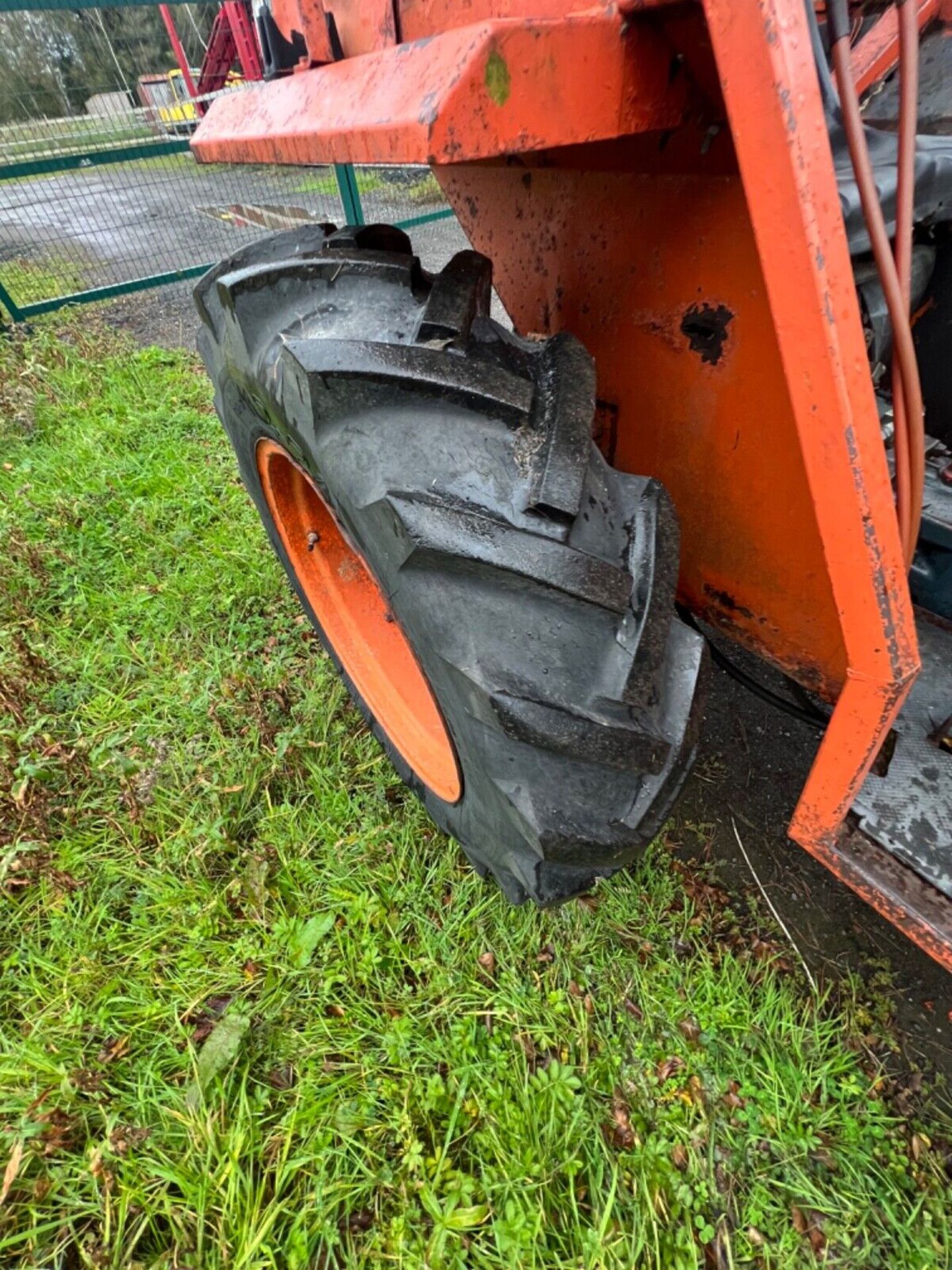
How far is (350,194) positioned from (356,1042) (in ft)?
14.7

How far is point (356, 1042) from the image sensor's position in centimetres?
122

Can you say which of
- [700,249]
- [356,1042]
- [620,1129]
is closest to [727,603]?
[700,249]

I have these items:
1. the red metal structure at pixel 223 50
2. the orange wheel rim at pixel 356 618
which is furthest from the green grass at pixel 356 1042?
the red metal structure at pixel 223 50

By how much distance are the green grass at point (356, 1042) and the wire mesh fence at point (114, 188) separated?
11.2 feet

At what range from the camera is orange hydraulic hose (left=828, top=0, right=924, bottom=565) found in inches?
21.6

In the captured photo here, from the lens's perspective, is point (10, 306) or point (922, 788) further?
point (10, 306)

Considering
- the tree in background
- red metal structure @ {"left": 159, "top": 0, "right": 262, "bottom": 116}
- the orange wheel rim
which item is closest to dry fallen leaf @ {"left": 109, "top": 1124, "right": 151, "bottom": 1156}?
the orange wheel rim

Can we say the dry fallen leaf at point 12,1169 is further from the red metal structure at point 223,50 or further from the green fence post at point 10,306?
the green fence post at point 10,306

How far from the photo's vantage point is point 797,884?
1.42 m

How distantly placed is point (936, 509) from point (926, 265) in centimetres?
36

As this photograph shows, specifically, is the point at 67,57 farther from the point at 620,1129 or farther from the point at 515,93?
the point at 620,1129

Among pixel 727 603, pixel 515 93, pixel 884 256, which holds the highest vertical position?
pixel 515 93

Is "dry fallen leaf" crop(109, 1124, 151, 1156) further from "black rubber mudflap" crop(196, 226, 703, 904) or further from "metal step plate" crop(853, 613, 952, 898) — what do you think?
"metal step plate" crop(853, 613, 952, 898)

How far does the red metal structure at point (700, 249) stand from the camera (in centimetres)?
57
